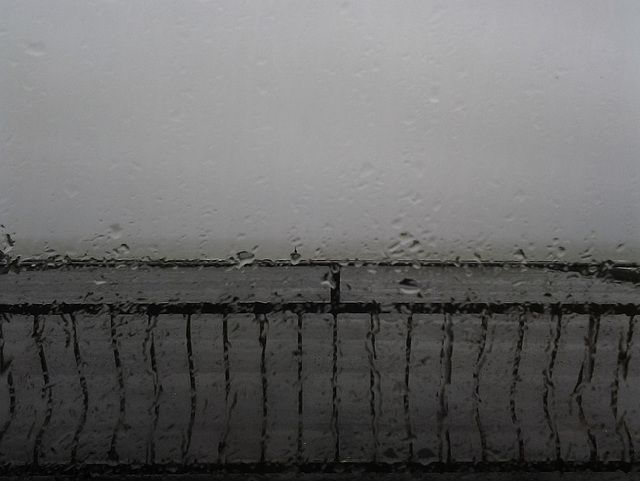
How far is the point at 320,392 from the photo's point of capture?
4938mm

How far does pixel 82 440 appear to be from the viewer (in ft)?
12.7

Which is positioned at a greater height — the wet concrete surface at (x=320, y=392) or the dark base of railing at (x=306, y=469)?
the dark base of railing at (x=306, y=469)

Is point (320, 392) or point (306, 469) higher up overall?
point (306, 469)

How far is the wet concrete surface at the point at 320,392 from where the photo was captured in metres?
3.72

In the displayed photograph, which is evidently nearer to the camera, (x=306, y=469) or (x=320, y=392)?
(x=306, y=469)

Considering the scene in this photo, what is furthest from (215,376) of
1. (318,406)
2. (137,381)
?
(318,406)

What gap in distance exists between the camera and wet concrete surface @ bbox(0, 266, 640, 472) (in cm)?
372

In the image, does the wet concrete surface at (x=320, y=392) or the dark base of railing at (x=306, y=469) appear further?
the wet concrete surface at (x=320, y=392)

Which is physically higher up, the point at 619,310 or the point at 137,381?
the point at 619,310

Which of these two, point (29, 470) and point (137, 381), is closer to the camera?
point (29, 470)

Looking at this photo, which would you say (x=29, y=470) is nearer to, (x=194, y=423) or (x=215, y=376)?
(x=194, y=423)

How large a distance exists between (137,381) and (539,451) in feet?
9.99

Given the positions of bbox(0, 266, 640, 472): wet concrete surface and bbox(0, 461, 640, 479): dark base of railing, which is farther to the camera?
bbox(0, 266, 640, 472): wet concrete surface

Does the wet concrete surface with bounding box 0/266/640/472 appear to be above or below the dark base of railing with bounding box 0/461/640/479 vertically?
below
